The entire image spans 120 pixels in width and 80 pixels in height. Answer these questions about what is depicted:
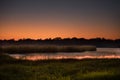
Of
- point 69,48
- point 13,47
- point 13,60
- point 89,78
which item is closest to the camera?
point 89,78

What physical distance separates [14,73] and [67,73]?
3879 mm

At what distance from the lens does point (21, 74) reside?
2214 cm

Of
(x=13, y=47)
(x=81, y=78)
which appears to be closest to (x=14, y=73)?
(x=81, y=78)

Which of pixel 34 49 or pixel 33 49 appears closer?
pixel 33 49

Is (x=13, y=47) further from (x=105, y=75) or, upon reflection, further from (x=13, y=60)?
(x=105, y=75)

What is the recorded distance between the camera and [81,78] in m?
19.4

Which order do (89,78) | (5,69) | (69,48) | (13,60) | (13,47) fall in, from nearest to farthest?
(89,78)
(5,69)
(13,60)
(13,47)
(69,48)

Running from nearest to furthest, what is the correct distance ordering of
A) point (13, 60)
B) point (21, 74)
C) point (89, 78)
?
point (89, 78) → point (21, 74) → point (13, 60)

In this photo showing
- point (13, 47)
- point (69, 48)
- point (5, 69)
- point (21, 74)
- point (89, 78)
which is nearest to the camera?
point (89, 78)

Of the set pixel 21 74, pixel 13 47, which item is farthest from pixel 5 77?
pixel 13 47

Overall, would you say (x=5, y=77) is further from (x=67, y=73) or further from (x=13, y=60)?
(x=13, y=60)

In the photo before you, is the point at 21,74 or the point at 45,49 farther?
the point at 45,49

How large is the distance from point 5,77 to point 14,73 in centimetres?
265

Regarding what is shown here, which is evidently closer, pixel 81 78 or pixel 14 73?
pixel 81 78
